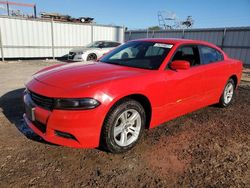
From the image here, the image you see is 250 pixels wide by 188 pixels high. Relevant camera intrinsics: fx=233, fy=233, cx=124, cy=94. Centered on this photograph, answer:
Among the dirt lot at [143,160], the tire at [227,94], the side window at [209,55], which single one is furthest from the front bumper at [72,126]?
the tire at [227,94]

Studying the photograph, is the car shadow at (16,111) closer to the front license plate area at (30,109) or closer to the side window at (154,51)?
the front license plate area at (30,109)

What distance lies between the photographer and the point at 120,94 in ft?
9.53

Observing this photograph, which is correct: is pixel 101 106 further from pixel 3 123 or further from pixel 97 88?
pixel 3 123

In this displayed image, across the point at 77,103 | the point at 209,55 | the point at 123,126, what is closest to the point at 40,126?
the point at 77,103

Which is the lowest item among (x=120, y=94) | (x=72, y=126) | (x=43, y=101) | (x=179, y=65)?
(x=72, y=126)

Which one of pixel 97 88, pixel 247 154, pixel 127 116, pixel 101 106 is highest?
pixel 97 88

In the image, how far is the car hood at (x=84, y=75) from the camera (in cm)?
297

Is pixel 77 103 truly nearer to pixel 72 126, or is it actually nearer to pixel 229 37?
pixel 72 126

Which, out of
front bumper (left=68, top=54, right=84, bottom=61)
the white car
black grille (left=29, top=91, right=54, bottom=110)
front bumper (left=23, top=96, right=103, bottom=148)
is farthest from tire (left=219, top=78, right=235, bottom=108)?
front bumper (left=68, top=54, right=84, bottom=61)

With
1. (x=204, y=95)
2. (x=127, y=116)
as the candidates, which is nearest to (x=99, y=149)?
(x=127, y=116)

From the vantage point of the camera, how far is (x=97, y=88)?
2793 mm

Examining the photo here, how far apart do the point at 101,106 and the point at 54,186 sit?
1.00 meters

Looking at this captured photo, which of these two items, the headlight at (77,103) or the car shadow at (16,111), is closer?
the headlight at (77,103)

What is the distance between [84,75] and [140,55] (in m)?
1.34
